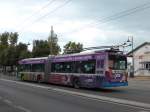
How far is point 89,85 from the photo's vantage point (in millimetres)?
26562

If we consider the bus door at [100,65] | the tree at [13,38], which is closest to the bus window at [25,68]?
the bus door at [100,65]

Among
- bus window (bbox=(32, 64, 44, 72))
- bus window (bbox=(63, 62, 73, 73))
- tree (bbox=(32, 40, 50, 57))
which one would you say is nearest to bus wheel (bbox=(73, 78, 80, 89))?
bus window (bbox=(63, 62, 73, 73))

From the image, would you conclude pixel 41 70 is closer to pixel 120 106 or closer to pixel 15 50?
pixel 120 106

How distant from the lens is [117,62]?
25750mm

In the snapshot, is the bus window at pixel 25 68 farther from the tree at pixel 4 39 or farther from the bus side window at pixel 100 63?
the tree at pixel 4 39

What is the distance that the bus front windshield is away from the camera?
2534 cm

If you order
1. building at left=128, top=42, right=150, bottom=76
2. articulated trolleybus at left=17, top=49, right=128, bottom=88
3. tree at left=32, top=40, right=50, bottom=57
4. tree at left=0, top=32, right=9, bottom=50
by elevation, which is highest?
tree at left=0, top=32, right=9, bottom=50

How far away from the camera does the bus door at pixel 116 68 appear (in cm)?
2509

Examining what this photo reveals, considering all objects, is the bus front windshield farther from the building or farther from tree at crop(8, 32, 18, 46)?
tree at crop(8, 32, 18, 46)

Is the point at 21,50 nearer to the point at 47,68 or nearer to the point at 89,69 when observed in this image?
the point at 47,68

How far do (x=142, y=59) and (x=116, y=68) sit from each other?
45.3 m

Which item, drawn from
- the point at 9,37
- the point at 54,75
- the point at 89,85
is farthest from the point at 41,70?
the point at 9,37

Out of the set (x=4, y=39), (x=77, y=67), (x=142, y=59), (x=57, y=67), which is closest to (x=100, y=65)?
(x=77, y=67)

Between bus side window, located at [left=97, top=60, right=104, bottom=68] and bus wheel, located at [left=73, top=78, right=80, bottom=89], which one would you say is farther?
bus wheel, located at [left=73, top=78, right=80, bottom=89]
